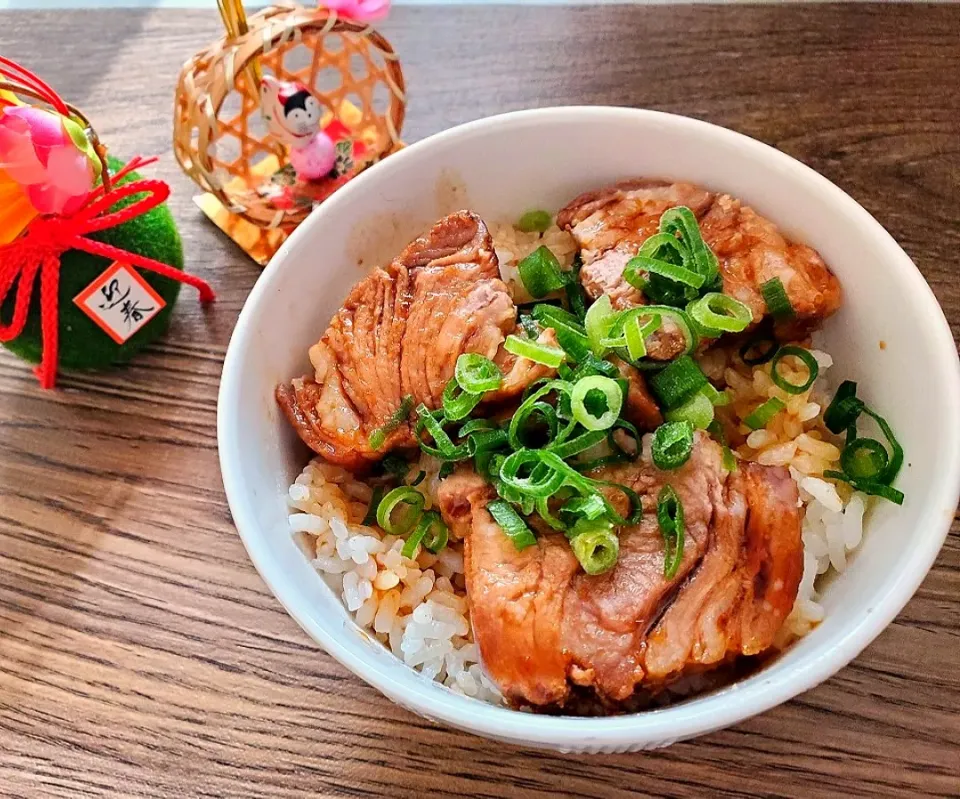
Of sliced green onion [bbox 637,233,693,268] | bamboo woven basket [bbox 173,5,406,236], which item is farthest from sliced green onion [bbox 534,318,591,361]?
bamboo woven basket [bbox 173,5,406,236]

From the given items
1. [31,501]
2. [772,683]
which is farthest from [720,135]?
[31,501]

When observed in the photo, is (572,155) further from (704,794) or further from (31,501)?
(31,501)

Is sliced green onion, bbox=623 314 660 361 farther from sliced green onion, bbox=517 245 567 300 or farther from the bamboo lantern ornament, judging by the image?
the bamboo lantern ornament

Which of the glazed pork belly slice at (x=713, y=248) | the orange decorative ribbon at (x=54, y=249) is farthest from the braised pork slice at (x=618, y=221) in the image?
the orange decorative ribbon at (x=54, y=249)

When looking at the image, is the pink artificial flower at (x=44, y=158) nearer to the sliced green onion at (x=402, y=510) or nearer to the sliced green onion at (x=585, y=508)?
the sliced green onion at (x=402, y=510)

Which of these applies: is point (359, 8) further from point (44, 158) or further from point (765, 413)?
point (765, 413)
